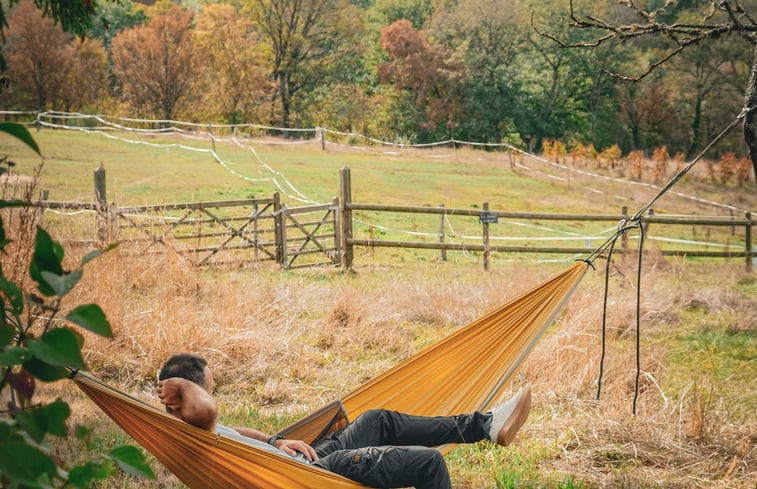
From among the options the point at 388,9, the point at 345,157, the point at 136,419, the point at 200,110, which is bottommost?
the point at 136,419

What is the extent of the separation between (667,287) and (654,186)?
12.9 meters

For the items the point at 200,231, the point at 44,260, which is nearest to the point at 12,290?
the point at 44,260

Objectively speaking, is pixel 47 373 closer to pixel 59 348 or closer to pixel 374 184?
pixel 59 348

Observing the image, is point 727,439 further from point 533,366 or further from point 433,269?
point 433,269

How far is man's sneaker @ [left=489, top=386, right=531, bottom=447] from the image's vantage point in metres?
2.38

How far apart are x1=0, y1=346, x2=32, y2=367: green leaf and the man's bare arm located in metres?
1.63

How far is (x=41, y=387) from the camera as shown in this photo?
394 centimetres

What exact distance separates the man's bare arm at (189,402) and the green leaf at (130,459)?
5.28 ft

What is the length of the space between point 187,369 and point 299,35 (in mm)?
25389

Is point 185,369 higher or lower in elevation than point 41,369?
lower

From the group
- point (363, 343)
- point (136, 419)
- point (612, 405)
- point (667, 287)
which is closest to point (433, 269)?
point (667, 287)

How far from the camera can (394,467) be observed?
7.43ft

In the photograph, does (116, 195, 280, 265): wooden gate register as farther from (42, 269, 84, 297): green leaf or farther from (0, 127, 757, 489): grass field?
(42, 269, 84, 297): green leaf

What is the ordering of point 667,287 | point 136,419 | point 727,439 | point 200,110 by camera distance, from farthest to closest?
1. point 200,110
2. point 667,287
3. point 727,439
4. point 136,419
